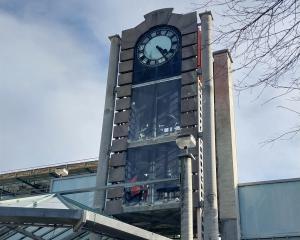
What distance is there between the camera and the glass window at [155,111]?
95.8 ft

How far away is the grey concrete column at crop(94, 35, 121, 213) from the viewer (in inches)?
1136

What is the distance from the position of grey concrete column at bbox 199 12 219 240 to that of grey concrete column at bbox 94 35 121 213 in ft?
21.1

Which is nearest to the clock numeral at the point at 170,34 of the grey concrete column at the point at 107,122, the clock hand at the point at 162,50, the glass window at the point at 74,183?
the clock hand at the point at 162,50

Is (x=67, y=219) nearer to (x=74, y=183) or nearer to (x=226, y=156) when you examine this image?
(x=226, y=156)

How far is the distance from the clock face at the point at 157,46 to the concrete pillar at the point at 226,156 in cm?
315

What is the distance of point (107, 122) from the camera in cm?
3142

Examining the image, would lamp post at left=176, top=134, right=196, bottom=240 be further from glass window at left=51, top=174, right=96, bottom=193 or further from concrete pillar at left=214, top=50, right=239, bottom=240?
glass window at left=51, top=174, right=96, bottom=193

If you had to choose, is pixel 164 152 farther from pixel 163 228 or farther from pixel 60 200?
pixel 60 200

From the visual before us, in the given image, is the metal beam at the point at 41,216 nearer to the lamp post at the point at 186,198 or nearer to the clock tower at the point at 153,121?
the lamp post at the point at 186,198

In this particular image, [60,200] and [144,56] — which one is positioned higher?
[144,56]

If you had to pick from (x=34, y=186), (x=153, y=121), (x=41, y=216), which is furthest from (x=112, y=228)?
(x=34, y=186)

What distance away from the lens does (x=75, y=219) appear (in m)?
10.8

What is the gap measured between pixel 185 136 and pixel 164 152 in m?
13.3

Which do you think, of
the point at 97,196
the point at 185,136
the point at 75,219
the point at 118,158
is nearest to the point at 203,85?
the point at 118,158
